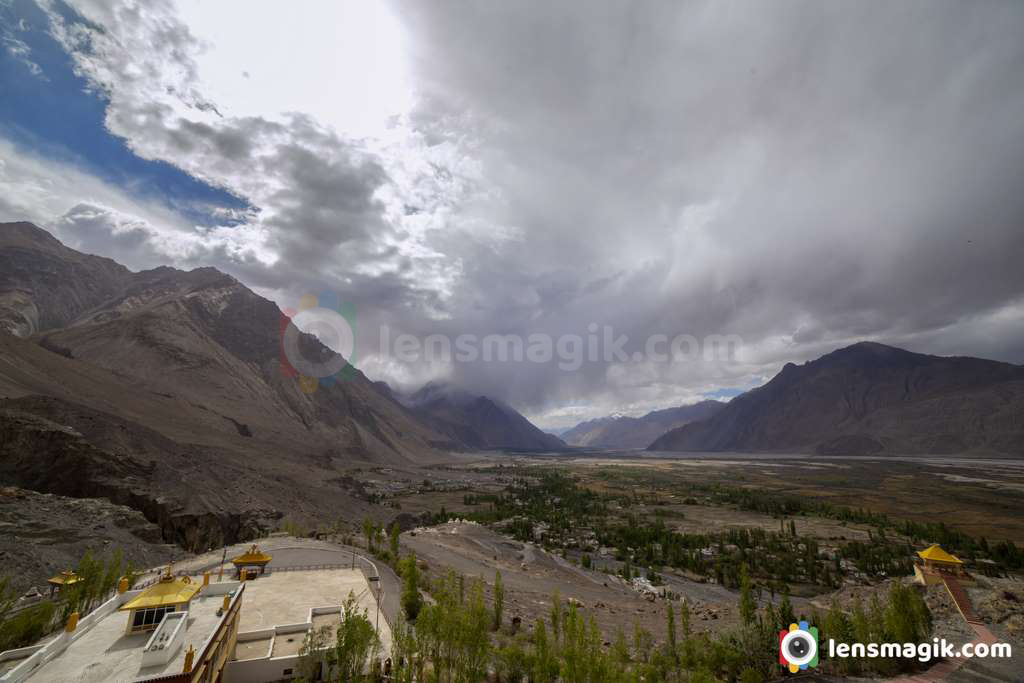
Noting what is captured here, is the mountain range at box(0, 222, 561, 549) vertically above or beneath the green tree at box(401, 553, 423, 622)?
above

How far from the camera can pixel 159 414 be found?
95.7 m

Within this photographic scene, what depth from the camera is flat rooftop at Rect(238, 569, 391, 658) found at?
82.7 ft

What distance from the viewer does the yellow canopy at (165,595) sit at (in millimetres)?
17922

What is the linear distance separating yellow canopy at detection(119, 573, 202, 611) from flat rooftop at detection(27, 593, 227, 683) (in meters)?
0.92

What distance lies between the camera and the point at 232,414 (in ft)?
436

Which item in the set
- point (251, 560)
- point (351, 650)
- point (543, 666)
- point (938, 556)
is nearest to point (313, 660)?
point (351, 650)

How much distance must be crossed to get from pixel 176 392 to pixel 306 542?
110034 millimetres

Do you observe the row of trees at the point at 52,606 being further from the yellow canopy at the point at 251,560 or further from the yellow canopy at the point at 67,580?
the yellow canopy at the point at 251,560

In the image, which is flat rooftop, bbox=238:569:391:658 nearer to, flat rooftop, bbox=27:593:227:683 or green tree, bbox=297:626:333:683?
green tree, bbox=297:626:333:683

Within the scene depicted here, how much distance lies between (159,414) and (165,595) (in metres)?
97.9

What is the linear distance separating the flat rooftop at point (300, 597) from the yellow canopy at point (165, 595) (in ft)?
18.5

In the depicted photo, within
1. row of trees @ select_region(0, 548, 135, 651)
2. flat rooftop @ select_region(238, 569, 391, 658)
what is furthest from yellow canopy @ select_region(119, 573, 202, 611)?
row of trees @ select_region(0, 548, 135, 651)

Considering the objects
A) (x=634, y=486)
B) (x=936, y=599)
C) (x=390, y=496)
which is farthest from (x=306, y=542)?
(x=634, y=486)

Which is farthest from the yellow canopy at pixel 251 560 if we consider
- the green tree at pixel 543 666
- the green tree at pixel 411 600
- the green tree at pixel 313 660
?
the green tree at pixel 543 666
